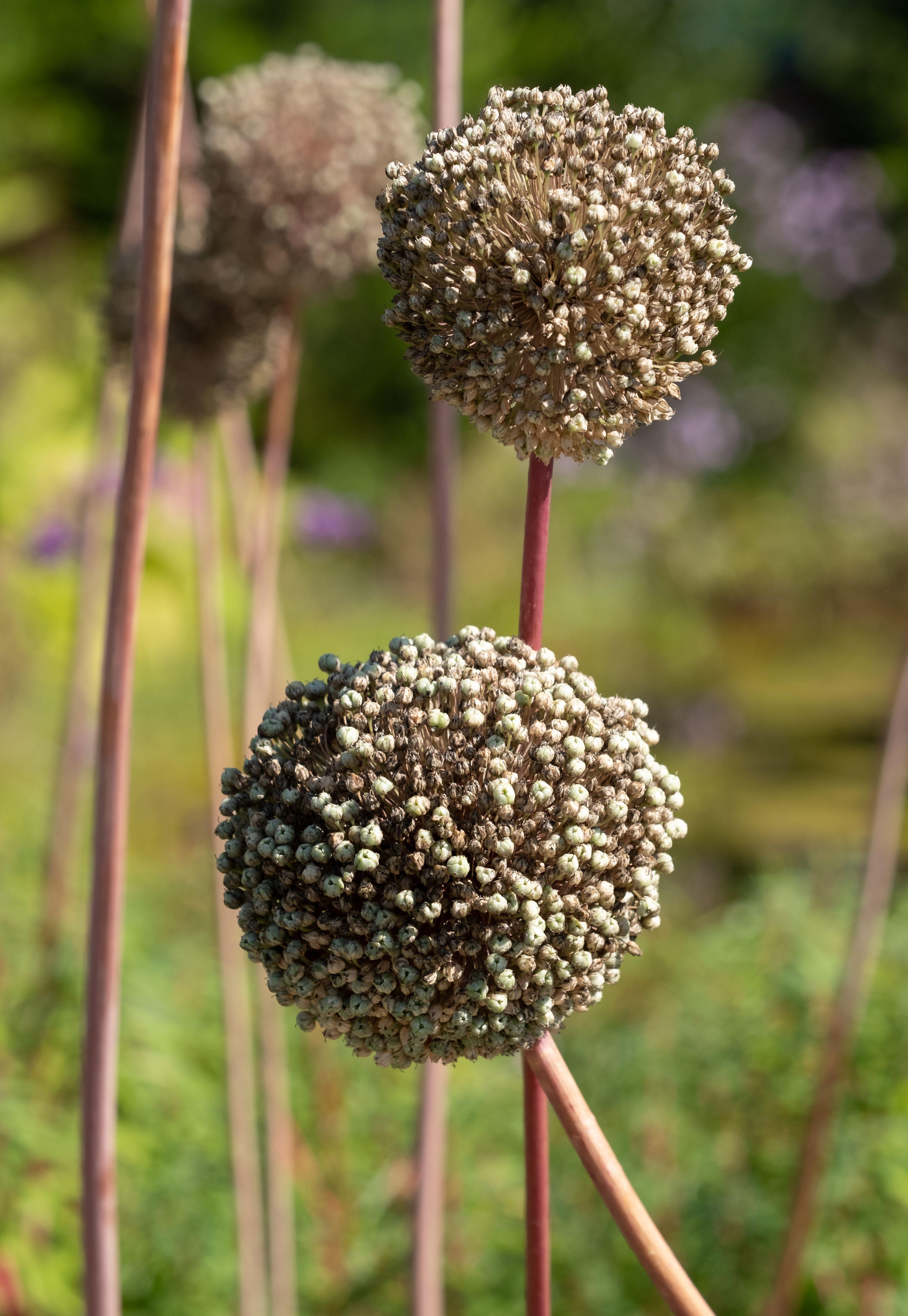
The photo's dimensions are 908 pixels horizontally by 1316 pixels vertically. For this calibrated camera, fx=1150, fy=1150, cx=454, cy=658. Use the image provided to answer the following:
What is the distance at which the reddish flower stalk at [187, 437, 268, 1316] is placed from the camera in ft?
2.92

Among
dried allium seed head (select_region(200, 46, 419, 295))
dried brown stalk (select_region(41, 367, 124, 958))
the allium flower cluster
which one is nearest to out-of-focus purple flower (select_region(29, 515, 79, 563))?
dried brown stalk (select_region(41, 367, 124, 958))

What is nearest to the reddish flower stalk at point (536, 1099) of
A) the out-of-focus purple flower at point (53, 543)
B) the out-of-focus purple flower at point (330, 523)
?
the out-of-focus purple flower at point (53, 543)

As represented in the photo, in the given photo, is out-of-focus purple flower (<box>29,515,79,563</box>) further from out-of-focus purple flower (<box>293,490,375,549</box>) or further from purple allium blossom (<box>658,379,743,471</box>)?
purple allium blossom (<box>658,379,743,471</box>)

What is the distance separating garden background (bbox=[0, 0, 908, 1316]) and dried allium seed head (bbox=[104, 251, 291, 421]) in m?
0.19

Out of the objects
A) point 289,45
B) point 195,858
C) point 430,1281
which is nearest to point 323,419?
point 289,45

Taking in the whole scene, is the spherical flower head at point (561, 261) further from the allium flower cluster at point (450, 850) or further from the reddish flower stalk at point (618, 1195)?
the reddish flower stalk at point (618, 1195)

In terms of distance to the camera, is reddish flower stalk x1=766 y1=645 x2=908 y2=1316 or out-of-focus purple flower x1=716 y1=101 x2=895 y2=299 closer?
reddish flower stalk x1=766 y1=645 x2=908 y2=1316

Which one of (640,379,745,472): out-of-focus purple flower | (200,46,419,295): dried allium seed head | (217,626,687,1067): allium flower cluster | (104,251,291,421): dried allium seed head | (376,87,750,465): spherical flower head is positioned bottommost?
(217,626,687,1067): allium flower cluster

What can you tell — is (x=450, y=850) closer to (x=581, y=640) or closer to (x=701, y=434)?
(x=581, y=640)

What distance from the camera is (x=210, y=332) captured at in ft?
2.88

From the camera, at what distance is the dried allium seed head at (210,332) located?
851 mm

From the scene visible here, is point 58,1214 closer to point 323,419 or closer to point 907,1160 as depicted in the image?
point 907,1160

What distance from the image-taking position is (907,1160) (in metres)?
1.13

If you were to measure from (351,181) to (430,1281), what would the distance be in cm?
73
